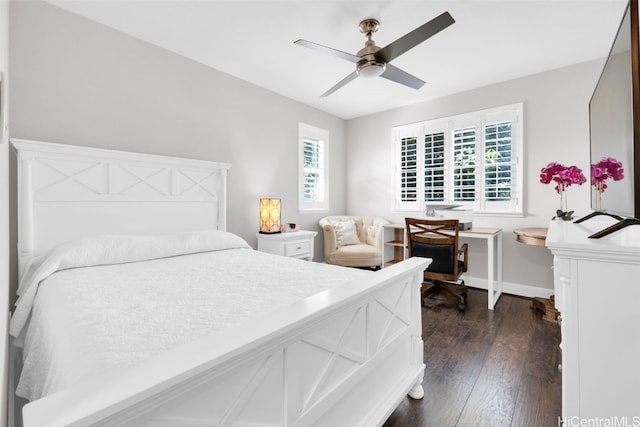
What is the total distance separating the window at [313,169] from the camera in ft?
13.5

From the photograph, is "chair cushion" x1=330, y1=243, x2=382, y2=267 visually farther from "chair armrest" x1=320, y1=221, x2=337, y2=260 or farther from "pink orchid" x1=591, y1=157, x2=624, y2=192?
"pink orchid" x1=591, y1=157, x2=624, y2=192

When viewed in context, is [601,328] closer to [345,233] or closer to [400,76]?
[400,76]

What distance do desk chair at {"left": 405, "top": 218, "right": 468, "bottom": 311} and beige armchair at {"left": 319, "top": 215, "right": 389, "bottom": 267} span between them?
82cm

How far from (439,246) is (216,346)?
2.69 meters

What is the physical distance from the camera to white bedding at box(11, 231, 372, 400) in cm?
84

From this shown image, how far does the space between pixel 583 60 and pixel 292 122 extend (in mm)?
3249

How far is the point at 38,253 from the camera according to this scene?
196 centimetres

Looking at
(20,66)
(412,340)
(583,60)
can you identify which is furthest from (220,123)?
(583,60)

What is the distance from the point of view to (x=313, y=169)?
438 cm

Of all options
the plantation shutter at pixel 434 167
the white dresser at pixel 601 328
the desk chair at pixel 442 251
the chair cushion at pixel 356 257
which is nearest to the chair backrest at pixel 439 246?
the desk chair at pixel 442 251

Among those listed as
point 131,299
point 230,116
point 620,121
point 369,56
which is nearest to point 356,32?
point 369,56

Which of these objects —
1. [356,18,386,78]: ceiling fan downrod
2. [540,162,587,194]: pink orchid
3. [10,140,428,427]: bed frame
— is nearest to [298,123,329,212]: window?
[10,140,428,427]: bed frame

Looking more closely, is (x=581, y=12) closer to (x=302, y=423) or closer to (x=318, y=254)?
(x=302, y=423)

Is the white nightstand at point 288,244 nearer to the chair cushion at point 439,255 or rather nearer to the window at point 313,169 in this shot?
the window at point 313,169
